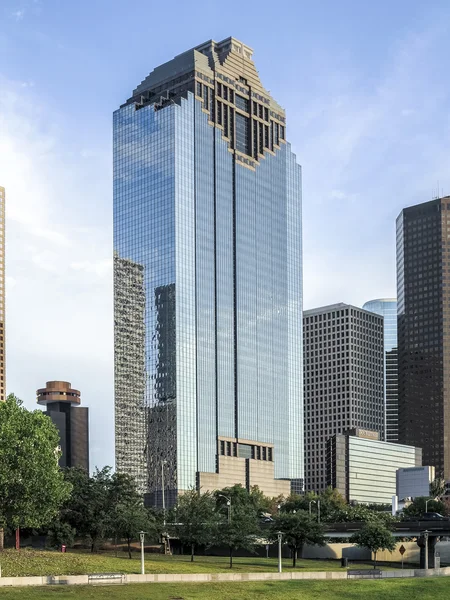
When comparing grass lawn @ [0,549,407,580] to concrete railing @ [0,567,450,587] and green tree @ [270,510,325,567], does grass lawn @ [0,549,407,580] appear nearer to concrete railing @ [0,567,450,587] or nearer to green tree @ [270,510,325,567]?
green tree @ [270,510,325,567]

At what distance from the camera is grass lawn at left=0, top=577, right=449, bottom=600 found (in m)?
102

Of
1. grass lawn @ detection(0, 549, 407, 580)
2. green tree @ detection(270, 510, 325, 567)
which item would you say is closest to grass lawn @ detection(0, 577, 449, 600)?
grass lawn @ detection(0, 549, 407, 580)

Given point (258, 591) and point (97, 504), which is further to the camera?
point (97, 504)

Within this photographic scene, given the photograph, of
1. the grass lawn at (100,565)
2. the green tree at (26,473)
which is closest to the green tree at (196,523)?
the grass lawn at (100,565)

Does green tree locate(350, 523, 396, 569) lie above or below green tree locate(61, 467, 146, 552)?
below

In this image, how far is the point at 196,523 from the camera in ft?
523

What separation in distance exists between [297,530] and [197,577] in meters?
42.0

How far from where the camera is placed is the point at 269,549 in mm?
182750

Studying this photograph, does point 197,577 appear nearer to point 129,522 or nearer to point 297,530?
point 129,522

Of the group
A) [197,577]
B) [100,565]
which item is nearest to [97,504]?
[100,565]

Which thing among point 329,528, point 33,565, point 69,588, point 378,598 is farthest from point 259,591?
point 329,528

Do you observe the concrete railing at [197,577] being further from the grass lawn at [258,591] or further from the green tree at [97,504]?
the green tree at [97,504]

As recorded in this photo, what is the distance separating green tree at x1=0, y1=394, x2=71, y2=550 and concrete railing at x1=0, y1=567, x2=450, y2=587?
2383cm

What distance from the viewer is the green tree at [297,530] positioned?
159m
